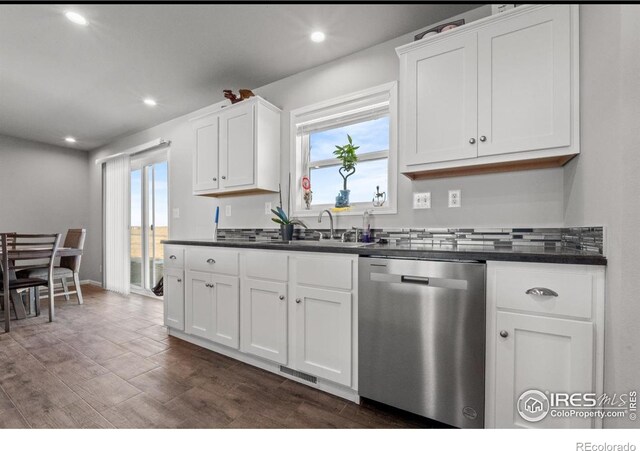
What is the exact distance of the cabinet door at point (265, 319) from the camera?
6.18ft

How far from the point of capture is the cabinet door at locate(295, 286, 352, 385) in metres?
1.63

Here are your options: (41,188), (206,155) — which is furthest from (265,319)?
(41,188)

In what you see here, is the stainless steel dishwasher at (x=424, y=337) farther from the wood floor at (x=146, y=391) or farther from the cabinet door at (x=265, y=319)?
the cabinet door at (x=265, y=319)

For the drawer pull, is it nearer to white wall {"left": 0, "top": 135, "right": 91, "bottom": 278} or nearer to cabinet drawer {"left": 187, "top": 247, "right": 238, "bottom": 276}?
cabinet drawer {"left": 187, "top": 247, "right": 238, "bottom": 276}

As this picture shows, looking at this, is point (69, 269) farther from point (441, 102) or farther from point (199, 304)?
point (441, 102)

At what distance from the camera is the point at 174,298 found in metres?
2.59

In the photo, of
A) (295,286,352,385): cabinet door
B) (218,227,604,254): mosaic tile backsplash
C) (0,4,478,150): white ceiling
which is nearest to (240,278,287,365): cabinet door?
(295,286,352,385): cabinet door

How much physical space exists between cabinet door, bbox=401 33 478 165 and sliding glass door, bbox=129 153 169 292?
3504 mm

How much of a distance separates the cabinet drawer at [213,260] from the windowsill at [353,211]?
0.72m

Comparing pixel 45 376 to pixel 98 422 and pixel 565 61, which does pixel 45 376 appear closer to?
pixel 98 422

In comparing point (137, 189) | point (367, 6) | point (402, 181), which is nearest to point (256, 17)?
point (367, 6)

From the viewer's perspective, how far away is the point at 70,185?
510 cm

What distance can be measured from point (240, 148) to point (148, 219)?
2.57m

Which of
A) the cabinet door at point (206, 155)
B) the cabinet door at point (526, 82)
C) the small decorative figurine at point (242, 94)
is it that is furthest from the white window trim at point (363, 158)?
the cabinet door at point (206, 155)
